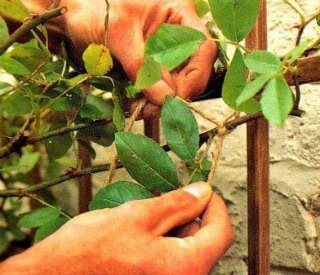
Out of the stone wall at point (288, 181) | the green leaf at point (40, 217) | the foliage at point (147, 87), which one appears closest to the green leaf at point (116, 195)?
the foliage at point (147, 87)

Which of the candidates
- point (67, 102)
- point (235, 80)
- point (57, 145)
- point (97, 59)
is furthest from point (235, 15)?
point (57, 145)

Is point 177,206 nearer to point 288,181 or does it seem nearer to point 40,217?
point 40,217

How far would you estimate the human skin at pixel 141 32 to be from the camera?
66 centimetres

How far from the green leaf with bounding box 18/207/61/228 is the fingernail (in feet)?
0.66

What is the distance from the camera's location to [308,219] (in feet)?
2.69

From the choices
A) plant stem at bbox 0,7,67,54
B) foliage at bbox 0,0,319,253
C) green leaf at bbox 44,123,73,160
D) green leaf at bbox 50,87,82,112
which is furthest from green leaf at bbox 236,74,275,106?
green leaf at bbox 44,123,73,160

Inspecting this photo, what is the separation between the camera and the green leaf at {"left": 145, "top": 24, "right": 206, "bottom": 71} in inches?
19.6

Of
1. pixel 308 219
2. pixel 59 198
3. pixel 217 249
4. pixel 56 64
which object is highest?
pixel 56 64

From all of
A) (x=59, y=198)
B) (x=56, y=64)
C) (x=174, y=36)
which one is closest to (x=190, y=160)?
(x=174, y=36)

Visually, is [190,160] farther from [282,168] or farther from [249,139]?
[282,168]

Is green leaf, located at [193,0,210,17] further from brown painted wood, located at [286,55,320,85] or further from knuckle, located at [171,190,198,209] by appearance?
knuckle, located at [171,190,198,209]

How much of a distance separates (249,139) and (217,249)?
0.20 metres

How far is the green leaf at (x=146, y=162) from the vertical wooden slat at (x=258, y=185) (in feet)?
0.48

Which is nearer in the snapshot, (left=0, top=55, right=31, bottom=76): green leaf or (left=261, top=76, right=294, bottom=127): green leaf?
(left=261, top=76, right=294, bottom=127): green leaf
